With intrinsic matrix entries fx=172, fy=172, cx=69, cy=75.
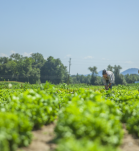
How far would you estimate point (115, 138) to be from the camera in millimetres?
2719

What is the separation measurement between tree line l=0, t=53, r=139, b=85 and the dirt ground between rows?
74914mm

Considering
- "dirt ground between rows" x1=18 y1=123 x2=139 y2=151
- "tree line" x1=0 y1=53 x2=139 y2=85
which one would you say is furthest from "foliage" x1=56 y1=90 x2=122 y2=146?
"tree line" x1=0 y1=53 x2=139 y2=85

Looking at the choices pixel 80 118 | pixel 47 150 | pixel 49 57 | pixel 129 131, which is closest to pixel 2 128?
pixel 47 150

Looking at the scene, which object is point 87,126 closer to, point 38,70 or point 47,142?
point 47,142

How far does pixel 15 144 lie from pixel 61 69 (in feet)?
291

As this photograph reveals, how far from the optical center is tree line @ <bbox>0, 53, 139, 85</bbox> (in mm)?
83188

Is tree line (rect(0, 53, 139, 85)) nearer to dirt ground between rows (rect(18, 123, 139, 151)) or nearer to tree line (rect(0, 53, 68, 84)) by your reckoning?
tree line (rect(0, 53, 68, 84))

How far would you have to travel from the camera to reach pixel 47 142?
10.0 feet

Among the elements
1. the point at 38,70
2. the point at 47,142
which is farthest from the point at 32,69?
the point at 47,142

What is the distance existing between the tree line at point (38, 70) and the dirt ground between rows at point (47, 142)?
74.9m

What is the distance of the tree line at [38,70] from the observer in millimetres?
83188

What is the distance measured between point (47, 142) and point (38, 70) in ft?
283

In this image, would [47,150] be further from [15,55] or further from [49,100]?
[15,55]

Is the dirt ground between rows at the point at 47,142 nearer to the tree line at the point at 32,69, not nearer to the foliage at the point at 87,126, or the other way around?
the foliage at the point at 87,126
